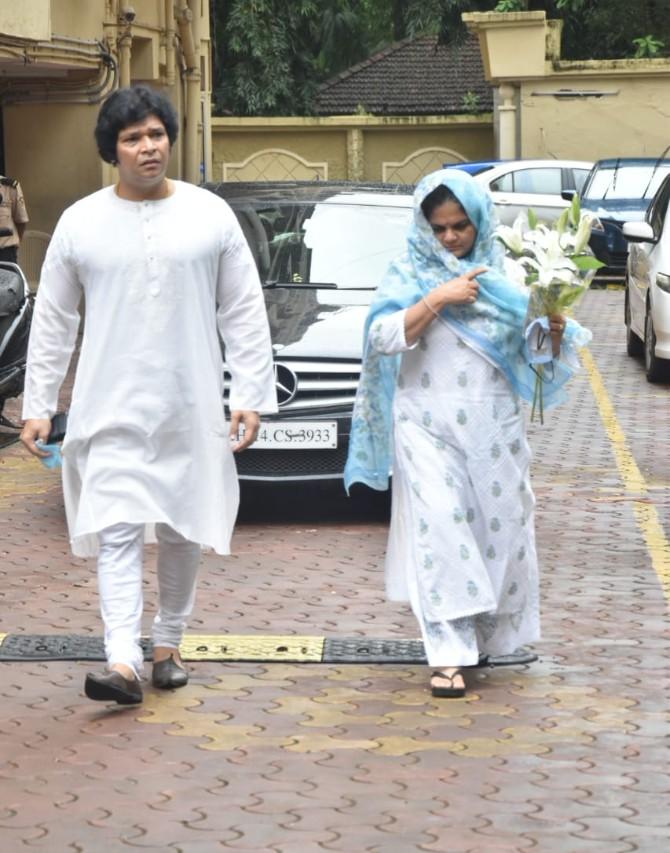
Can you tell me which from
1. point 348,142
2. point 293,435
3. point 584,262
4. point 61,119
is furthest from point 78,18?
point 348,142

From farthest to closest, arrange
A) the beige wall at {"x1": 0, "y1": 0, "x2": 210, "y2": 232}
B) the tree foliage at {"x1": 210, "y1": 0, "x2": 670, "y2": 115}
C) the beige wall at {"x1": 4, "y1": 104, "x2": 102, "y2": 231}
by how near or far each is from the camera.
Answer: the tree foliage at {"x1": 210, "y1": 0, "x2": 670, "y2": 115}, the beige wall at {"x1": 4, "y1": 104, "x2": 102, "y2": 231}, the beige wall at {"x1": 0, "y1": 0, "x2": 210, "y2": 232}

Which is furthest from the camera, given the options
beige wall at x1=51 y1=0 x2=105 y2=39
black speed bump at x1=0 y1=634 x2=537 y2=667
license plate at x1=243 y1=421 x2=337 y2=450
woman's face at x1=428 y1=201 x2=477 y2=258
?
beige wall at x1=51 y1=0 x2=105 y2=39

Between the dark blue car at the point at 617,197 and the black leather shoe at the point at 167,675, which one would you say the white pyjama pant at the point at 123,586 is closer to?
the black leather shoe at the point at 167,675

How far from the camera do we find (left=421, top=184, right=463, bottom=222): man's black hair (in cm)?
659

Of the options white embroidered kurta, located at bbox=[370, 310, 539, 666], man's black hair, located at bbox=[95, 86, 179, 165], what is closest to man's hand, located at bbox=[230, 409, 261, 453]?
white embroidered kurta, located at bbox=[370, 310, 539, 666]

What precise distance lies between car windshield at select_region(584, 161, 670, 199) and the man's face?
21383 millimetres

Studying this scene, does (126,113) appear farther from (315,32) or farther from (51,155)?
(315,32)

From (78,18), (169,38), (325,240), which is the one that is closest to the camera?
(325,240)

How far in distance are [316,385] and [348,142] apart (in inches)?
1284

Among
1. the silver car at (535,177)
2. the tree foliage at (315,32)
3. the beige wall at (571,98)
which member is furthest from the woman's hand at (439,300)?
the tree foliage at (315,32)

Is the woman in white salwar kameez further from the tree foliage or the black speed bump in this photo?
the tree foliage

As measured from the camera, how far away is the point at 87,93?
23.1 m

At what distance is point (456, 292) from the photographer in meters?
6.57

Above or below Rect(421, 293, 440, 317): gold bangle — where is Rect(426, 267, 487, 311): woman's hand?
above
